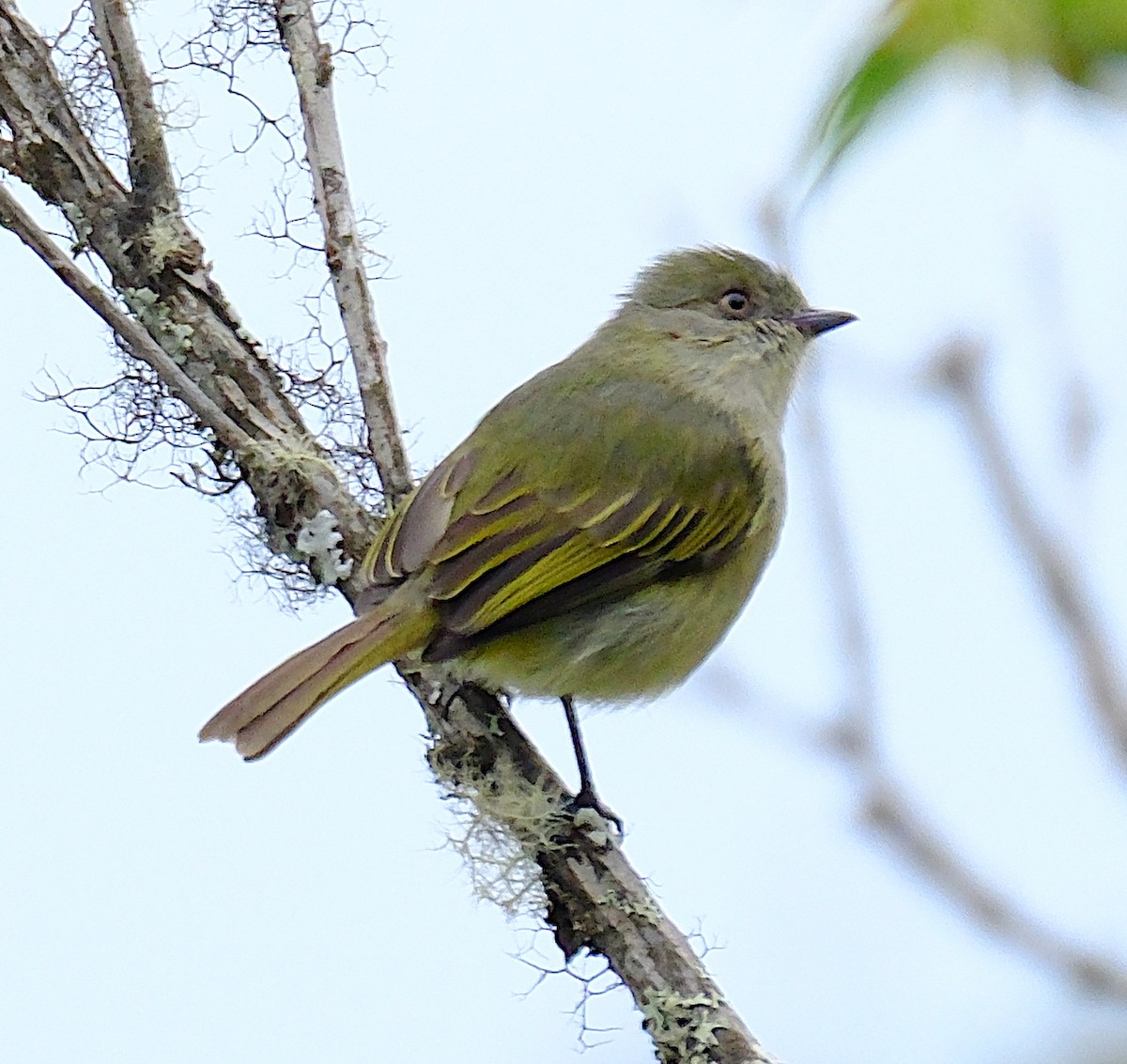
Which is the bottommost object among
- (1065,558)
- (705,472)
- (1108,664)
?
(1108,664)

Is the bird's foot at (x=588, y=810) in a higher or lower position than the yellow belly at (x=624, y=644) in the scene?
lower

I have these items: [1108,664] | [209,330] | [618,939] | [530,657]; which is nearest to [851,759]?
[1108,664]

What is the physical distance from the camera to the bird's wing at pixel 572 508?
3.30 metres

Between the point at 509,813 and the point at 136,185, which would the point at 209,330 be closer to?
the point at 136,185

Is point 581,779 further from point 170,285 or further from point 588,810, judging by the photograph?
point 170,285

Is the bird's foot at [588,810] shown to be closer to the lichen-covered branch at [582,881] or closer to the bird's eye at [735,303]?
the lichen-covered branch at [582,881]

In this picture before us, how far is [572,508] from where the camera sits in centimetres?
357

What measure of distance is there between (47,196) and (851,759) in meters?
1.96

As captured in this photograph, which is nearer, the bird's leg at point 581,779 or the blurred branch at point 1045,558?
the blurred branch at point 1045,558

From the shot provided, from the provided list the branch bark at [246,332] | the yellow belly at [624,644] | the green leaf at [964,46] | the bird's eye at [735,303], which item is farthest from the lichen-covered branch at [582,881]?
the bird's eye at [735,303]

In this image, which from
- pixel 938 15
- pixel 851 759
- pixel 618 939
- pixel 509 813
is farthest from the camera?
pixel 509 813

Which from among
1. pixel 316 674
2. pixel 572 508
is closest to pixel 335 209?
pixel 572 508

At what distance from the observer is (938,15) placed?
1869 mm

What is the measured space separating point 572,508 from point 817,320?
3.66 feet
